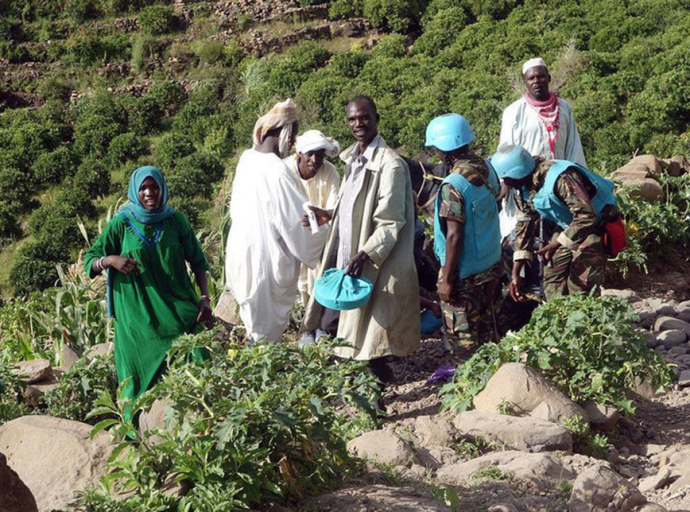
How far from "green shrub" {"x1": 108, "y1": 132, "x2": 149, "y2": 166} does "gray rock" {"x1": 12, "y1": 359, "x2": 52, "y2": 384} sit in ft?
58.9

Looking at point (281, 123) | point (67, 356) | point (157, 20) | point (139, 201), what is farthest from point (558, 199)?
point (157, 20)

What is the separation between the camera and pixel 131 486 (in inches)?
134

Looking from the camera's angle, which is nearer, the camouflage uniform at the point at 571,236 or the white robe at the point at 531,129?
the camouflage uniform at the point at 571,236

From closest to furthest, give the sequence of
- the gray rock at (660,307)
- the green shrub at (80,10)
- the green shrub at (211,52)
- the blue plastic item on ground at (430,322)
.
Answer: the blue plastic item on ground at (430,322) → the gray rock at (660,307) → the green shrub at (211,52) → the green shrub at (80,10)

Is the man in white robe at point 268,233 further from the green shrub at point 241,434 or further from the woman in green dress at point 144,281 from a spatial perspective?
the green shrub at point 241,434

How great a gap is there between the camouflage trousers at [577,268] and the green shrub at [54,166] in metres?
20.3

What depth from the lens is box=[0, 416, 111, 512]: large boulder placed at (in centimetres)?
373

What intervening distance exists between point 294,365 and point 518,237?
89.9 inches

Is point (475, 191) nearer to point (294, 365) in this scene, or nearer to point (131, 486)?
point (294, 365)

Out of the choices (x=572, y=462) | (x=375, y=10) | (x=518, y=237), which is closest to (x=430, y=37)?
(x=375, y=10)

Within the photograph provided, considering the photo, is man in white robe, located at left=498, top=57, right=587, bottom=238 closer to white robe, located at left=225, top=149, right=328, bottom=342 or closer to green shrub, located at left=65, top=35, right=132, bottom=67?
white robe, located at left=225, top=149, right=328, bottom=342

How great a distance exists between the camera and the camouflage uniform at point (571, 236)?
5.23 meters

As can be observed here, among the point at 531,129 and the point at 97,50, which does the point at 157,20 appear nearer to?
the point at 97,50

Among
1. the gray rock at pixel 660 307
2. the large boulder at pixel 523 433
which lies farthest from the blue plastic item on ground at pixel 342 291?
the gray rock at pixel 660 307
